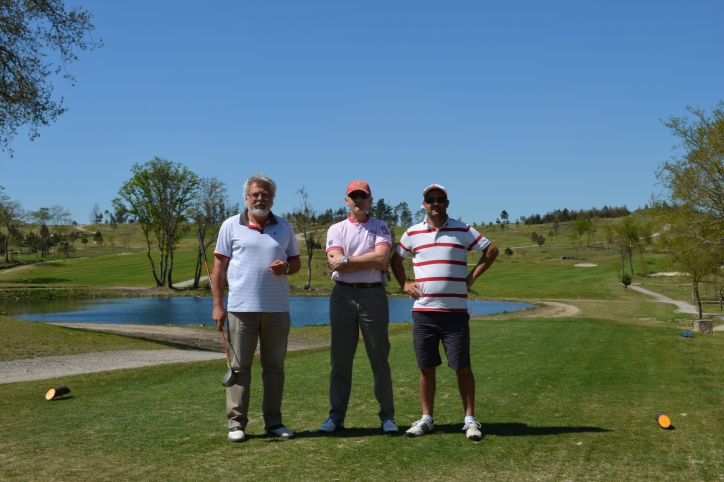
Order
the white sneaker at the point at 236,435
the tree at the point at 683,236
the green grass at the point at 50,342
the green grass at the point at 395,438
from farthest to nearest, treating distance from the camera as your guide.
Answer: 1. the tree at the point at 683,236
2. the green grass at the point at 50,342
3. the white sneaker at the point at 236,435
4. the green grass at the point at 395,438

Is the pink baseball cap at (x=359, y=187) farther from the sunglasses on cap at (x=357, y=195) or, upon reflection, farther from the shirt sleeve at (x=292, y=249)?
the shirt sleeve at (x=292, y=249)

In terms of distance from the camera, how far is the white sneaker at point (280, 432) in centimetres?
575

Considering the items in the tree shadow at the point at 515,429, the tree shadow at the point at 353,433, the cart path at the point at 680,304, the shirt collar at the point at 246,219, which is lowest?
the cart path at the point at 680,304

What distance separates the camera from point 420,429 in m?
5.83

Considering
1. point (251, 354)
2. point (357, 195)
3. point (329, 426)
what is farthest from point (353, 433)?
point (357, 195)

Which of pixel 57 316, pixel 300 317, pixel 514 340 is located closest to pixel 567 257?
pixel 300 317

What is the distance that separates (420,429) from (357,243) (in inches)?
69.3

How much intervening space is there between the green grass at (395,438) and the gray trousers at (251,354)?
0.82ft

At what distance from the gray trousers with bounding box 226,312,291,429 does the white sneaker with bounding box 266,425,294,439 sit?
0.04 m

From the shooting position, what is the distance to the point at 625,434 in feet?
19.6

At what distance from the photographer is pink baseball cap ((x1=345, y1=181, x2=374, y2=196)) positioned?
6.03 meters

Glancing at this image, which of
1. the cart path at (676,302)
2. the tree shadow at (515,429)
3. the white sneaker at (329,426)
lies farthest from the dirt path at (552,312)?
the white sneaker at (329,426)

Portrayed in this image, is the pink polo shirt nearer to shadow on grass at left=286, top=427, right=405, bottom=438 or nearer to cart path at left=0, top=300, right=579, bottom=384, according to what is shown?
shadow on grass at left=286, top=427, right=405, bottom=438

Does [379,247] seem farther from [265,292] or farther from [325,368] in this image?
[325,368]
